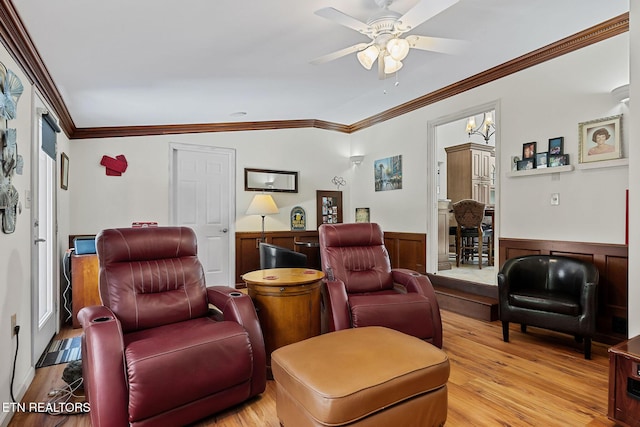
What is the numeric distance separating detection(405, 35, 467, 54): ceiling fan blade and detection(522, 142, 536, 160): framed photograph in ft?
5.11

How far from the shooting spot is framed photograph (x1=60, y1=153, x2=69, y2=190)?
3.61 meters

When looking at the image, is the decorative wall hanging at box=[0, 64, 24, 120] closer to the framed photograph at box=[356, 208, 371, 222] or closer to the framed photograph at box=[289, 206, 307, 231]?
the framed photograph at box=[289, 206, 307, 231]

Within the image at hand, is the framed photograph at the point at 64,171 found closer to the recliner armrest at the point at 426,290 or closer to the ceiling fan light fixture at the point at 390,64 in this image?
the ceiling fan light fixture at the point at 390,64

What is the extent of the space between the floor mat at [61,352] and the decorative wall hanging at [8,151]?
1212 millimetres

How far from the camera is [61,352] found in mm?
2787

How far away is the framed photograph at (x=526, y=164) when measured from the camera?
11.3ft

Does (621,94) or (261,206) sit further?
(261,206)

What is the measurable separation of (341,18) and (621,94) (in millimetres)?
2394

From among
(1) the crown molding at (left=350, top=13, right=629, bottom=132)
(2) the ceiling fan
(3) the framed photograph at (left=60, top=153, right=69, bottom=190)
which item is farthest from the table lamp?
(2) the ceiling fan

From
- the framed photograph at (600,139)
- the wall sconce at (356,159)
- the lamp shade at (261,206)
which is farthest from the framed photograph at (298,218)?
the framed photograph at (600,139)

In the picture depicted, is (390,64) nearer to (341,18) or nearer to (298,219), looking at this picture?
(341,18)

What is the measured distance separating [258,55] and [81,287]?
2866 millimetres

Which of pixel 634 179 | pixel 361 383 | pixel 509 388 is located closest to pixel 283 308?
pixel 361 383

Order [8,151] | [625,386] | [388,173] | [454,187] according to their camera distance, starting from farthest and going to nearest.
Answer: [454,187] → [388,173] → [8,151] → [625,386]
